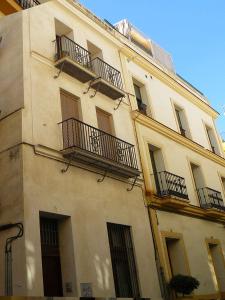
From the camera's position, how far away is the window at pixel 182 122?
63.9 ft

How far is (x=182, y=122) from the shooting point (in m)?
19.9

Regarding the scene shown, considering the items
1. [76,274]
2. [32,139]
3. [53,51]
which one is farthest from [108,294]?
[53,51]

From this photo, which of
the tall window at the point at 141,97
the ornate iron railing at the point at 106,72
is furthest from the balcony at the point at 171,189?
the ornate iron railing at the point at 106,72

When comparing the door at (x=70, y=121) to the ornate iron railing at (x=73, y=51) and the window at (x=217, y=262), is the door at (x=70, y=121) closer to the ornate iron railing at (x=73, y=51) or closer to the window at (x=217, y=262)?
the ornate iron railing at (x=73, y=51)

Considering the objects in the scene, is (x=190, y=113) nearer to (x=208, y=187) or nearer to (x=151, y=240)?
(x=208, y=187)

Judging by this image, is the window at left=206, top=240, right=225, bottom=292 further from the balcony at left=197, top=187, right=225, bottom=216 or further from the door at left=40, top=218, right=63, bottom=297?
the door at left=40, top=218, right=63, bottom=297

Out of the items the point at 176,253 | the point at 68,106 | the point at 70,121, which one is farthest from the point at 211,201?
the point at 70,121

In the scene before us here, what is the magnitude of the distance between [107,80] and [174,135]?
465 cm

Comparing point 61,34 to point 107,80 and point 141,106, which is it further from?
point 141,106

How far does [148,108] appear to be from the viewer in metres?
17.3

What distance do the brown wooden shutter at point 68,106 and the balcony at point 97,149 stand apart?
19.0 inches

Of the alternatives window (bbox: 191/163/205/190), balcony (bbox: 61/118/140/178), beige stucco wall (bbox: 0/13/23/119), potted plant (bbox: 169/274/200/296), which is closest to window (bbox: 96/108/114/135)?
balcony (bbox: 61/118/140/178)

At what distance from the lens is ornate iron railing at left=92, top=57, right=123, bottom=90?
14695 mm

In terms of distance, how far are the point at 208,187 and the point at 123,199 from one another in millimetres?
6853
